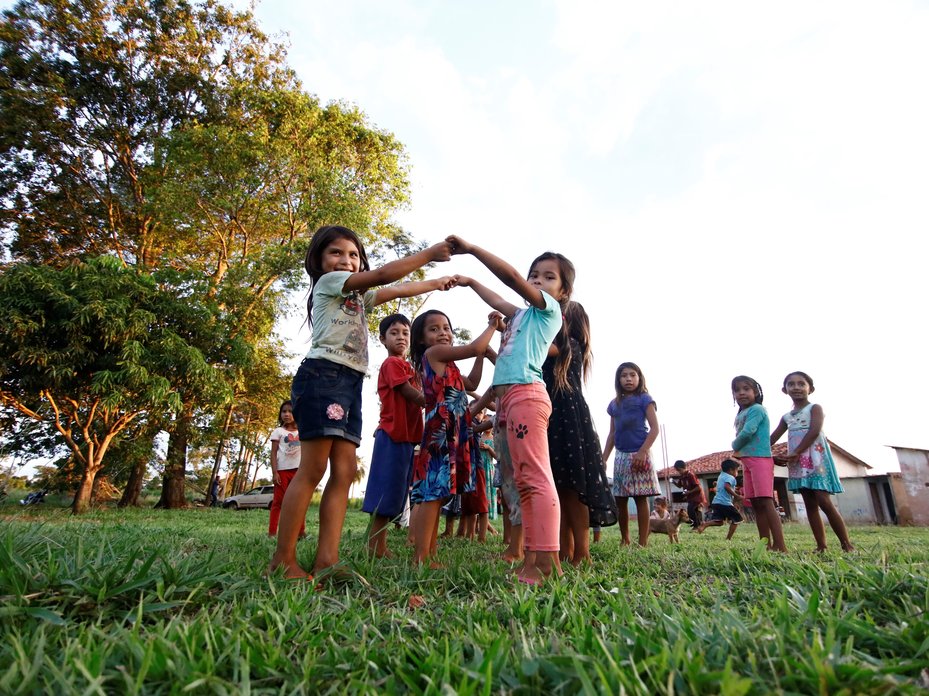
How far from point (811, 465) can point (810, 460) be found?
46mm

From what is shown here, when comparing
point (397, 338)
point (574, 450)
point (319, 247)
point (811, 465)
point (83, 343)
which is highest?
point (83, 343)

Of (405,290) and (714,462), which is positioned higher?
(714,462)

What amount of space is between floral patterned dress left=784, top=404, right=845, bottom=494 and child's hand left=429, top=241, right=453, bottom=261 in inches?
154

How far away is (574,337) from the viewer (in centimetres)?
382

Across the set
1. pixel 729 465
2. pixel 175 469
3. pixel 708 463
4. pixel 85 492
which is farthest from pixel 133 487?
pixel 708 463

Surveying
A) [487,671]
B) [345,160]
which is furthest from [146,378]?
[487,671]

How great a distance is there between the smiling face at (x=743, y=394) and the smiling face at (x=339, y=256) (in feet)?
13.4

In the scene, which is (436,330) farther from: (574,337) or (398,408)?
(574,337)


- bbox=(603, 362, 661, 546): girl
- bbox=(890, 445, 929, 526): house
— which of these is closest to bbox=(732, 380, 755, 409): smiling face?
bbox=(603, 362, 661, 546): girl

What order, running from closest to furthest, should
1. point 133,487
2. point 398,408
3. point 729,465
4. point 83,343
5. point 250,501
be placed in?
point 398,408, point 729,465, point 83,343, point 133,487, point 250,501

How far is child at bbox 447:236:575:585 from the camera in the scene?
2525mm

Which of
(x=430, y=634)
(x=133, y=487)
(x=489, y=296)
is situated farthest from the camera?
(x=133, y=487)

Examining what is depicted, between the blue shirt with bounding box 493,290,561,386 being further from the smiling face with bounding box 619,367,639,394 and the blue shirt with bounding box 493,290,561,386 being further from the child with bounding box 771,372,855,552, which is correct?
the child with bounding box 771,372,855,552

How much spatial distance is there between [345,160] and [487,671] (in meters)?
16.8
